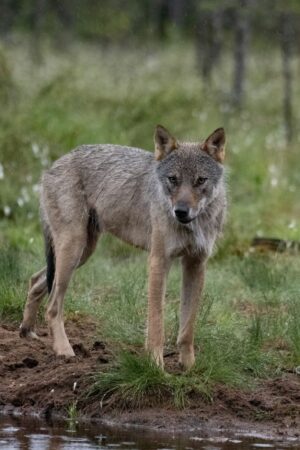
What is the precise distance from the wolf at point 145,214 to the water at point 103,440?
77cm

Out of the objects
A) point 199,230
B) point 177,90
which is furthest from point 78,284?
point 177,90

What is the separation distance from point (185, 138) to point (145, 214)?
7001 mm

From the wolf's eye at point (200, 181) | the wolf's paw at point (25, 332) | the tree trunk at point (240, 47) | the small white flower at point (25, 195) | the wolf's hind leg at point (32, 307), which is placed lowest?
the wolf's paw at point (25, 332)

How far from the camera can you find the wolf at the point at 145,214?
8.42 m

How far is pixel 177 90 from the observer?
19.9 meters

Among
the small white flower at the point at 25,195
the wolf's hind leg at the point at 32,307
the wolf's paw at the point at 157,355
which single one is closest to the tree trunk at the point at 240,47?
the small white flower at the point at 25,195

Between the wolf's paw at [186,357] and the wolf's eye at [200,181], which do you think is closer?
the wolf's eye at [200,181]

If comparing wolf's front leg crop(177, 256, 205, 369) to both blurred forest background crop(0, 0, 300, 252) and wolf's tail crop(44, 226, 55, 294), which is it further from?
blurred forest background crop(0, 0, 300, 252)

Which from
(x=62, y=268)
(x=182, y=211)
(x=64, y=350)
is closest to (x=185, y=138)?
(x=62, y=268)

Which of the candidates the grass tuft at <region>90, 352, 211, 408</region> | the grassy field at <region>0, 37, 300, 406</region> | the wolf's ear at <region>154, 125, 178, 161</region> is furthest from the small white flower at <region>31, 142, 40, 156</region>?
the grass tuft at <region>90, 352, 211, 408</region>

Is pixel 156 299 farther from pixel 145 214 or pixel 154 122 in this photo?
pixel 154 122

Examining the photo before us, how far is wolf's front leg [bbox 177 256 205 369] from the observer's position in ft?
28.2

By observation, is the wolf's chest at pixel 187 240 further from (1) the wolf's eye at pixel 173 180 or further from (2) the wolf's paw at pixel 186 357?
(2) the wolf's paw at pixel 186 357

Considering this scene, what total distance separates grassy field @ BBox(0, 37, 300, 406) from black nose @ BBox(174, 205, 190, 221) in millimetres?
1078
